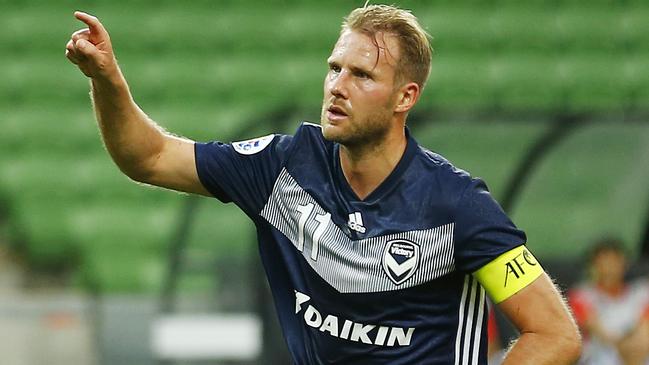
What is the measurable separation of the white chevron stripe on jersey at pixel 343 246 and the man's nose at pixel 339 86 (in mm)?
271

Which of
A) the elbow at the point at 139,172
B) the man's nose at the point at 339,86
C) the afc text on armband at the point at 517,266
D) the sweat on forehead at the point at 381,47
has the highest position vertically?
the sweat on forehead at the point at 381,47

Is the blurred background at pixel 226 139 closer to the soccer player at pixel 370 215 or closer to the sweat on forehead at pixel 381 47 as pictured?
the soccer player at pixel 370 215

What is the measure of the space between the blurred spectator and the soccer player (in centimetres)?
329

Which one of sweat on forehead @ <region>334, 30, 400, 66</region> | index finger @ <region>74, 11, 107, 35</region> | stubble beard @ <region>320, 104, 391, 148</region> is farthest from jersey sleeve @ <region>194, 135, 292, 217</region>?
index finger @ <region>74, 11, 107, 35</region>

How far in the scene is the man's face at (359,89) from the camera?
3141 millimetres

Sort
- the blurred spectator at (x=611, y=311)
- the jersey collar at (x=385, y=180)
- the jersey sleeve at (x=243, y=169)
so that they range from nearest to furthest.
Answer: the jersey collar at (x=385, y=180) < the jersey sleeve at (x=243, y=169) < the blurred spectator at (x=611, y=311)

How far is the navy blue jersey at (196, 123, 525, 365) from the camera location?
3.09 meters

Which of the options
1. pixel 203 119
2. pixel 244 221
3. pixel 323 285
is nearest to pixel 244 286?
pixel 244 221

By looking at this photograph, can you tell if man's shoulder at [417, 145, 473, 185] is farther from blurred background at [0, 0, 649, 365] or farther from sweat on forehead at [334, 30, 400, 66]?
blurred background at [0, 0, 649, 365]

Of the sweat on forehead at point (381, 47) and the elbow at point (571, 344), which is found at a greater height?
the sweat on forehead at point (381, 47)

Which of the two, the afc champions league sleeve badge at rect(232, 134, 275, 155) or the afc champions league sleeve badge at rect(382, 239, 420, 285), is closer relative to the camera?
the afc champions league sleeve badge at rect(382, 239, 420, 285)

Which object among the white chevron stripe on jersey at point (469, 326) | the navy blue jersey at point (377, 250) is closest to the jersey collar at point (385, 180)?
the navy blue jersey at point (377, 250)

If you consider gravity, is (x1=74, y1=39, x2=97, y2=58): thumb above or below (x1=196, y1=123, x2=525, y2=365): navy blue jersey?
above

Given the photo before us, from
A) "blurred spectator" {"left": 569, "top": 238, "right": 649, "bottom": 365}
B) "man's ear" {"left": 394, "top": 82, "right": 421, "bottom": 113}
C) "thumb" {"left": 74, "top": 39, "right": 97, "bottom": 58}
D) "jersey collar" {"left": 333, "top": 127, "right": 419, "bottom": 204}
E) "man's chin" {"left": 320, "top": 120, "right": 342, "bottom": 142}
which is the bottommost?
"blurred spectator" {"left": 569, "top": 238, "right": 649, "bottom": 365}
